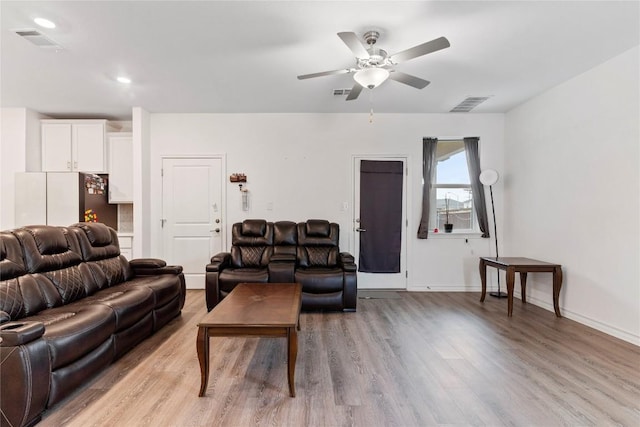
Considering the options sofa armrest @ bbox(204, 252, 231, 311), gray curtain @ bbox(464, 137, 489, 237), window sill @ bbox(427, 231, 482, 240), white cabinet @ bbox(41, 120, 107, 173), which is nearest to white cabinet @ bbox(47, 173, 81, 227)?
white cabinet @ bbox(41, 120, 107, 173)

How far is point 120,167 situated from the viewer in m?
4.42

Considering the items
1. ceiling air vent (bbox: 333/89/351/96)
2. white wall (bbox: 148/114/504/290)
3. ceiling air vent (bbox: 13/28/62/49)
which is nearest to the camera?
ceiling air vent (bbox: 13/28/62/49)

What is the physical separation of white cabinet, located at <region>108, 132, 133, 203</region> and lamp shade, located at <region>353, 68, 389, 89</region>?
381 cm

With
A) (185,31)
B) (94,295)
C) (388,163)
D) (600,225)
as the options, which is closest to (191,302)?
(94,295)

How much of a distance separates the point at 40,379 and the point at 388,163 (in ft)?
14.1

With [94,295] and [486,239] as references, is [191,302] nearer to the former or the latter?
[94,295]

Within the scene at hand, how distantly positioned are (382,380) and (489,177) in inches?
132

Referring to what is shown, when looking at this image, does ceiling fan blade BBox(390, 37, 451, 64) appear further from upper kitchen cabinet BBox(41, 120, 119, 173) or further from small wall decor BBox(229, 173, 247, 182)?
upper kitchen cabinet BBox(41, 120, 119, 173)

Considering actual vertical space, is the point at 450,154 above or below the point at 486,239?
above

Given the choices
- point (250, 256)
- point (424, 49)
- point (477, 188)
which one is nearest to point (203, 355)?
point (250, 256)

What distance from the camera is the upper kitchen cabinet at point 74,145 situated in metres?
4.35

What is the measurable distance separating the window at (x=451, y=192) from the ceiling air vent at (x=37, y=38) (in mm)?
4779

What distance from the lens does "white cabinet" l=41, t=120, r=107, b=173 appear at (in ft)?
14.3

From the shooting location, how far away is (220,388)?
201cm
